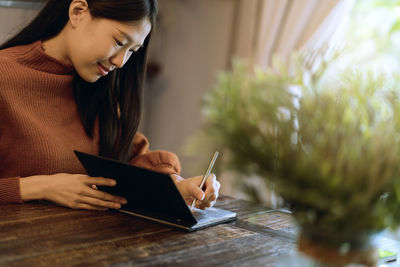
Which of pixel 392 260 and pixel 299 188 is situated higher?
pixel 299 188

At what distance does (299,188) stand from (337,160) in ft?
0.21

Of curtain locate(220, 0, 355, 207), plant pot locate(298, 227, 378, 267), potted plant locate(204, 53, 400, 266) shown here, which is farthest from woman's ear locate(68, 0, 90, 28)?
curtain locate(220, 0, 355, 207)

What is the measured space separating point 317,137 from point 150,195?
529 millimetres

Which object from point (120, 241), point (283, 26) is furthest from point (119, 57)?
point (283, 26)

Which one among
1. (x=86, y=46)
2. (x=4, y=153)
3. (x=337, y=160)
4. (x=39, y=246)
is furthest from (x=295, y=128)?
(x=4, y=153)

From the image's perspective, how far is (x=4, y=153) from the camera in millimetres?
1398

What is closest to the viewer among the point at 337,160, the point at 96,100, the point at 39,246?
the point at 337,160

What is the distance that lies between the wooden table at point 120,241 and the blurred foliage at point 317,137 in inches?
11.2

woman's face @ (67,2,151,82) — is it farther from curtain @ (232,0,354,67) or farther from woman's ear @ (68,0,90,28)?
curtain @ (232,0,354,67)

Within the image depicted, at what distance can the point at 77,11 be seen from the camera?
1.42 m

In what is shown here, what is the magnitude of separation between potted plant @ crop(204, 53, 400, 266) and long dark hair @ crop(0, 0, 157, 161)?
34.4 inches

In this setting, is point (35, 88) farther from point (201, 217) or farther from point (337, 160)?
point (337, 160)

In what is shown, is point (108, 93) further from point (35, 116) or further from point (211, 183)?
point (211, 183)

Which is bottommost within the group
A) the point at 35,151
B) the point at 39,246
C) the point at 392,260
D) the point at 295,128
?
the point at 392,260
